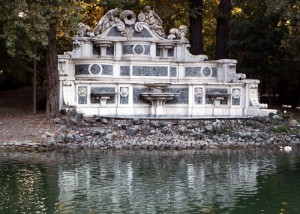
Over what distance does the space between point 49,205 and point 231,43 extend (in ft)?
78.9

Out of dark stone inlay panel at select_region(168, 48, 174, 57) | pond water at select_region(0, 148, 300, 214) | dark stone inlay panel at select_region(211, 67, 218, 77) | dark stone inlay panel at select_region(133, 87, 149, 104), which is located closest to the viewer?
pond water at select_region(0, 148, 300, 214)

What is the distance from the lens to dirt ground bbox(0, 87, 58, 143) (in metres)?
21.4

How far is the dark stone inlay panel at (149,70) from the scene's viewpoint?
85.2 ft

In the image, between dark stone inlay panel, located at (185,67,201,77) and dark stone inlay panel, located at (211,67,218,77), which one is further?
dark stone inlay panel, located at (211,67,218,77)

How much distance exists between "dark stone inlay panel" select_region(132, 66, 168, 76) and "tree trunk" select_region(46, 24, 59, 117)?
3322mm

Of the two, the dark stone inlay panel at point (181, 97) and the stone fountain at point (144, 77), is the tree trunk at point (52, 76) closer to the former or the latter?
the stone fountain at point (144, 77)

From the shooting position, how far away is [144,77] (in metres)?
26.0

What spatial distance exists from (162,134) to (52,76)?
5.63m

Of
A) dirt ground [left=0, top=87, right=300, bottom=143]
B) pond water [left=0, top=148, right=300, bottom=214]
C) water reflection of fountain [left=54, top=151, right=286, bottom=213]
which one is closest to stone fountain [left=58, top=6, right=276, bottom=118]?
dirt ground [left=0, top=87, right=300, bottom=143]

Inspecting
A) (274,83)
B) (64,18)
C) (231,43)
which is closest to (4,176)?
(64,18)

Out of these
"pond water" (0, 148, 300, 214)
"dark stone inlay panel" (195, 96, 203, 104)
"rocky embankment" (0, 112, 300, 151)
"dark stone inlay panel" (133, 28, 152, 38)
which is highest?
"dark stone inlay panel" (133, 28, 152, 38)

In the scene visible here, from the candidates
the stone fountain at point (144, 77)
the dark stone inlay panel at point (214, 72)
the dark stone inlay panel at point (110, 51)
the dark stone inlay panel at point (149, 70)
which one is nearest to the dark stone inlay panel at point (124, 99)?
the stone fountain at point (144, 77)

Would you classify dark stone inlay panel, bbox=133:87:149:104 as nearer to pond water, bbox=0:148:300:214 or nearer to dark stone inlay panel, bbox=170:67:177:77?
dark stone inlay panel, bbox=170:67:177:77

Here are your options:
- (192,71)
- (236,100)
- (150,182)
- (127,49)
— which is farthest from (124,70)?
(150,182)
